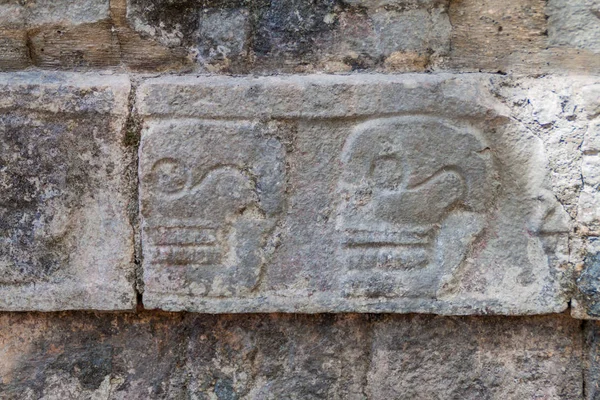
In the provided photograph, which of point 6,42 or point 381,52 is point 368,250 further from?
point 6,42

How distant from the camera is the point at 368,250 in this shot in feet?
4.94

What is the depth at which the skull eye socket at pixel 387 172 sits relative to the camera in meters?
1.48

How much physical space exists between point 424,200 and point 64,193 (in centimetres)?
85

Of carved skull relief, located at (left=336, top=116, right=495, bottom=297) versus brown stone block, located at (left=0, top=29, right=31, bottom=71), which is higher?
brown stone block, located at (left=0, top=29, right=31, bottom=71)

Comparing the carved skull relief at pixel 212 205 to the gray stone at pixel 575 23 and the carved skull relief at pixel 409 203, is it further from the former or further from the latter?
the gray stone at pixel 575 23

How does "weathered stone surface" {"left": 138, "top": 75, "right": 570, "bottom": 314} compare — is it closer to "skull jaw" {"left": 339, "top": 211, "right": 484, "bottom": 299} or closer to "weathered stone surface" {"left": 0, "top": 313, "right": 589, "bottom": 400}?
"skull jaw" {"left": 339, "top": 211, "right": 484, "bottom": 299}

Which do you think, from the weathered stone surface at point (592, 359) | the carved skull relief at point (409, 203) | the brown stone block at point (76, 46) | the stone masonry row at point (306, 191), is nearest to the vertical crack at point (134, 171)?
the stone masonry row at point (306, 191)

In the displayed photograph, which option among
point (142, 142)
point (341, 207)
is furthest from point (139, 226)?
point (341, 207)

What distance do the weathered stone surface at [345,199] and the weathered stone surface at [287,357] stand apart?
0.11 meters

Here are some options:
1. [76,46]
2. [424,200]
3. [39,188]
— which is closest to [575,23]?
[424,200]

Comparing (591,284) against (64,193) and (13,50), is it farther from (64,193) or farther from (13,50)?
(13,50)

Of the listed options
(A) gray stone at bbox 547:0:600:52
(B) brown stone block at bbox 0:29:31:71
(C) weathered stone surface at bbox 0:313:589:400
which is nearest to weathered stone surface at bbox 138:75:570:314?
(C) weathered stone surface at bbox 0:313:589:400

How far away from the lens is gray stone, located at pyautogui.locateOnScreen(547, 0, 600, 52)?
1471 mm

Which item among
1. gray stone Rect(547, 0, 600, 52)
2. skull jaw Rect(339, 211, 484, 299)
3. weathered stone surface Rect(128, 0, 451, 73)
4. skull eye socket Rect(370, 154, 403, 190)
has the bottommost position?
skull jaw Rect(339, 211, 484, 299)
